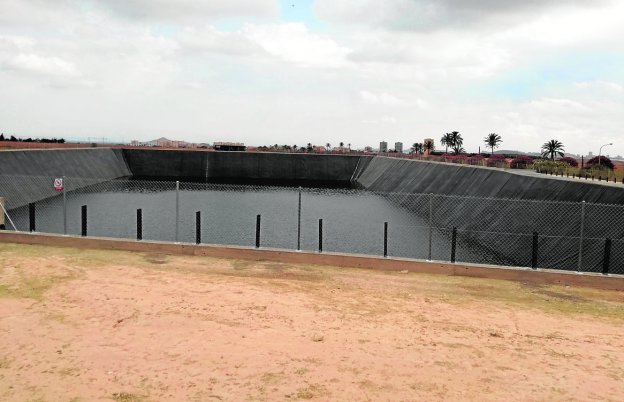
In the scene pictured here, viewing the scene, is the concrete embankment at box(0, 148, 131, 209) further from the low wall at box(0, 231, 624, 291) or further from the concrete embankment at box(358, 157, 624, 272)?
the concrete embankment at box(358, 157, 624, 272)

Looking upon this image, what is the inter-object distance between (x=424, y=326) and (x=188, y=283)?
726cm

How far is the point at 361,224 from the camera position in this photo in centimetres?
3662

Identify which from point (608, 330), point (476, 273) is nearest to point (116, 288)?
point (476, 273)

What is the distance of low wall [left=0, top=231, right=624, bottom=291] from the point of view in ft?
52.4

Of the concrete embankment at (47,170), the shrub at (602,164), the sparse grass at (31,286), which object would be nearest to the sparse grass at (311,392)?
the sparse grass at (31,286)

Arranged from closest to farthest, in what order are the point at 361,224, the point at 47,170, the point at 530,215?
the point at 530,215
the point at 361,224
the point at 47,170

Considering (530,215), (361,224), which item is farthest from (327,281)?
(361,224)

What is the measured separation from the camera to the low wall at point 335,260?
15977 millimetres

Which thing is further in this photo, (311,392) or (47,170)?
(47,170)

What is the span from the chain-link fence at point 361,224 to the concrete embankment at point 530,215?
8 cm

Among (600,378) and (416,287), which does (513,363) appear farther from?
(416,287)

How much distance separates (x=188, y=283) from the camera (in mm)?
14570

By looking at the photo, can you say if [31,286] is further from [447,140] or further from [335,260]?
[447,140]

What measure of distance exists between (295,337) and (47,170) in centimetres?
5993
